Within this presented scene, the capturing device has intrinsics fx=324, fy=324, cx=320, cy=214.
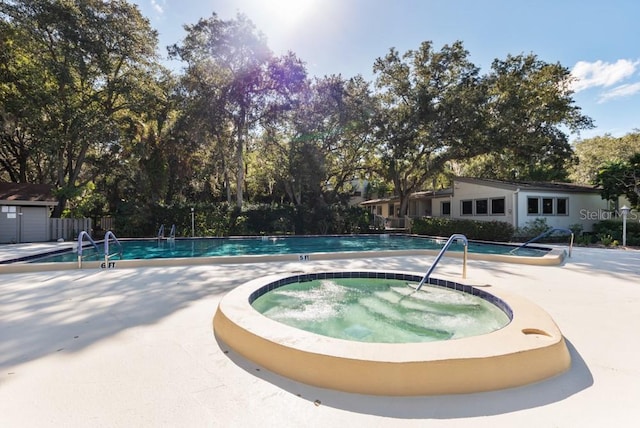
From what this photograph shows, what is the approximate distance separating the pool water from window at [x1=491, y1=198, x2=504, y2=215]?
14.0 m

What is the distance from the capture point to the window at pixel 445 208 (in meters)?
20.5

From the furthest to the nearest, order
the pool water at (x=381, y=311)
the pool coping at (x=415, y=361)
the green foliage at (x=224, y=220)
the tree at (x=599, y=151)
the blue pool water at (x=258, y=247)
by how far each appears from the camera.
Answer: the tree at (x=599, y=151)
the green foliage at (x=224, y=220)
the blue pool water at (x=258, y=247)
the pool water at (x=381, y=311)
the pool coping at (x=415, y=361)

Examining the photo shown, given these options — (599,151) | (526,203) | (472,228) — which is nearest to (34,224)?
(472,228)

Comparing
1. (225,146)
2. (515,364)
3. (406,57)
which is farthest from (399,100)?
(515,364)

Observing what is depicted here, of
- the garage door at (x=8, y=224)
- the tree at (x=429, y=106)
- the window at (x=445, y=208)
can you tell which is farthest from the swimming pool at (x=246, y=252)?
the tree at (x=429, y=106)

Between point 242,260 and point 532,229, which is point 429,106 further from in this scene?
point 242,260

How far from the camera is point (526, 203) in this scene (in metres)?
16.3

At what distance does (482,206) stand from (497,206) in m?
0.90

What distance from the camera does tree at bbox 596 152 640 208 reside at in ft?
46.8

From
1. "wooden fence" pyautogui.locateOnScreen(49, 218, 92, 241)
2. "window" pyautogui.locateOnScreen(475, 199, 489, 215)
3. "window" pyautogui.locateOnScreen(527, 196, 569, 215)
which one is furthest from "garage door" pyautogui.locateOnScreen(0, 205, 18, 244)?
"window" pyautogui.locateOnScreen(527, 196, 569, 215)

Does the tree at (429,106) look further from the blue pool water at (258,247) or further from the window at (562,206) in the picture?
the blue pool water at (258,247)

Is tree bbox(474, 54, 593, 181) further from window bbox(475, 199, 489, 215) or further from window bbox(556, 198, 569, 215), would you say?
window bbox(556, 198, 569, 215)

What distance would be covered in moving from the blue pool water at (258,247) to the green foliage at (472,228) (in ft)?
4.57

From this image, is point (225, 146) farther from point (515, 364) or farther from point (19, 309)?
point (515, 364)
